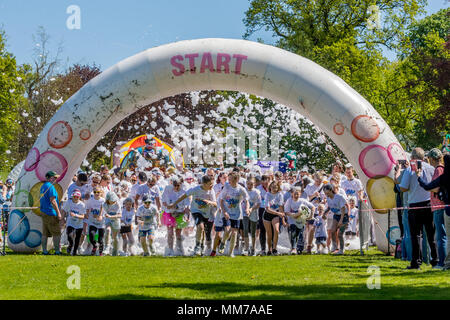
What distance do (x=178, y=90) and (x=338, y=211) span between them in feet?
14.7

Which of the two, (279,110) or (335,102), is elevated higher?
(279,110)

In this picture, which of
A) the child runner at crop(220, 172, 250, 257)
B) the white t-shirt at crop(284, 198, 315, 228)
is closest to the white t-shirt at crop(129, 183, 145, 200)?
the child runner at crop(220, 172, 250, 257)

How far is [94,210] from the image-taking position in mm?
13680

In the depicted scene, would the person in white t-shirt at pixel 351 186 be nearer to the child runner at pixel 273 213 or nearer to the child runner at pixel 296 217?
the child runner at pixel 296 217

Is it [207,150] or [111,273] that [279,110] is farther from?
[111,273]

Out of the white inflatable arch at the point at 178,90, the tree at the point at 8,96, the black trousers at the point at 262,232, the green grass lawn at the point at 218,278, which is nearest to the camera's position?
the green grass lawn at the point at 218,278

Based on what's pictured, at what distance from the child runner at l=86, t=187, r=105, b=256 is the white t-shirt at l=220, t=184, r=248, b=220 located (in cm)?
273

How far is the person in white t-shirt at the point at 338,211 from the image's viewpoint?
13.8 meters

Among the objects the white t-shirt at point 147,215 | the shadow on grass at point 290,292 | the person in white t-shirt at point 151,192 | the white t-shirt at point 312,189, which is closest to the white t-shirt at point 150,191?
the person in white t-shirt at point 151,192

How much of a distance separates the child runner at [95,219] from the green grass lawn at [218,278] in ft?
2.58
